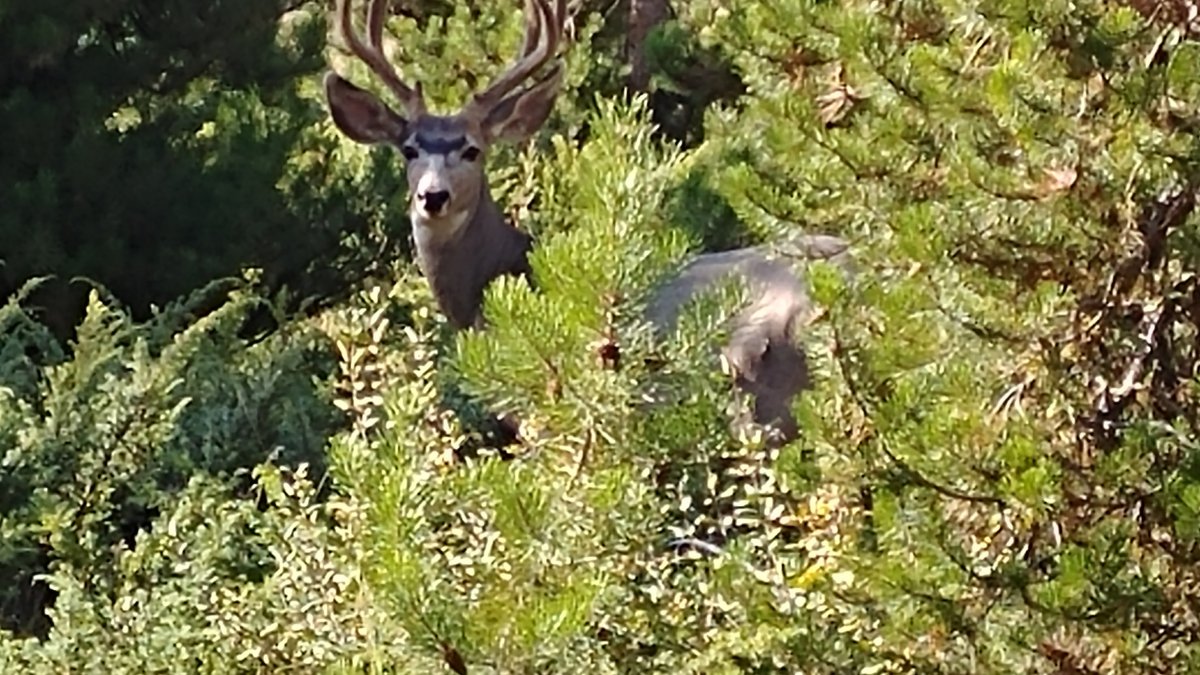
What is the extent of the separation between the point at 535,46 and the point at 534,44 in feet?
0.04

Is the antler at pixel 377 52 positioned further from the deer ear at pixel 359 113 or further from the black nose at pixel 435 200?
the black nose at pixel 435 200

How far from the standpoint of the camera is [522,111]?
330 inches

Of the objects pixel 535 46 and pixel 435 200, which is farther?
pixel 535 46

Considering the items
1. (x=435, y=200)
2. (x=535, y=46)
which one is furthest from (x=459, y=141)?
(x=535, y=46)

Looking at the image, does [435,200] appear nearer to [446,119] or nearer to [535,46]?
[446,119]

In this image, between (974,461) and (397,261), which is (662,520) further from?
(397,261)

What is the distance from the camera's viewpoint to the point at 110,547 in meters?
5.48

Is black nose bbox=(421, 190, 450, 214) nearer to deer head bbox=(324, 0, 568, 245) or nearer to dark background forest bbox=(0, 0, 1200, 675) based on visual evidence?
deer head bbox=(324, 0, 568, 245)

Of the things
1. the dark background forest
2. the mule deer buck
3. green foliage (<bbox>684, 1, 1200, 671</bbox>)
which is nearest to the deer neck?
the mule deer buck

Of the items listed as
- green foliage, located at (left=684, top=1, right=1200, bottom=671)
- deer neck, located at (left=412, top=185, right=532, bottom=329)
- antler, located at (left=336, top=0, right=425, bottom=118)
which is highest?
green foliage, located at (left=684, top=1, right=1200, bottom=671)

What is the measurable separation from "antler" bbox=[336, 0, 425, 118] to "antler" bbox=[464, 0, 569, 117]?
24cm

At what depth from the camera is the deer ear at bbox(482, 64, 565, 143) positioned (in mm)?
8336

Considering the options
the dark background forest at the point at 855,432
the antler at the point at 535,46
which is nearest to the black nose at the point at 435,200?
the antler at the point at 535,46

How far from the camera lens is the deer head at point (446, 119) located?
7.98 metres
